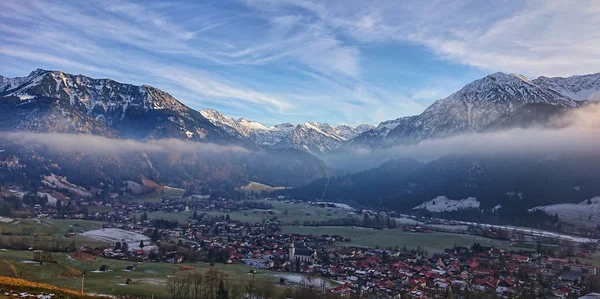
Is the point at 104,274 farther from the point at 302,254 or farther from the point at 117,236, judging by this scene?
the point at 117,236

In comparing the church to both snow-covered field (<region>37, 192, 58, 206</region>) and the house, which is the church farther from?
snow-covered field (<region>37, 192, 58, 206</region>)

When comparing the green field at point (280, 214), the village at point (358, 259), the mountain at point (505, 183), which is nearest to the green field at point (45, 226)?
the village at point (358, 259)

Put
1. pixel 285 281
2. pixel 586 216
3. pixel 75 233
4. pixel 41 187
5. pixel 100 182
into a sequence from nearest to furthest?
pixel 285 281
pixel 75 233
pixel 586 216
pixel 41 187
pixel 100 182

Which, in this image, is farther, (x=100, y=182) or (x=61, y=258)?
(x=100, y=182)

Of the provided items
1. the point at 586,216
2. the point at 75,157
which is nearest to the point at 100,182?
the point at 75,157

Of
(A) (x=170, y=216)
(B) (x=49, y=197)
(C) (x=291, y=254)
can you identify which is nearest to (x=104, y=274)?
(C) (x=291, y=254)

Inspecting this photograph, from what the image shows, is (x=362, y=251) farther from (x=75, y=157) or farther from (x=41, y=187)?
(x=75, y=157)
